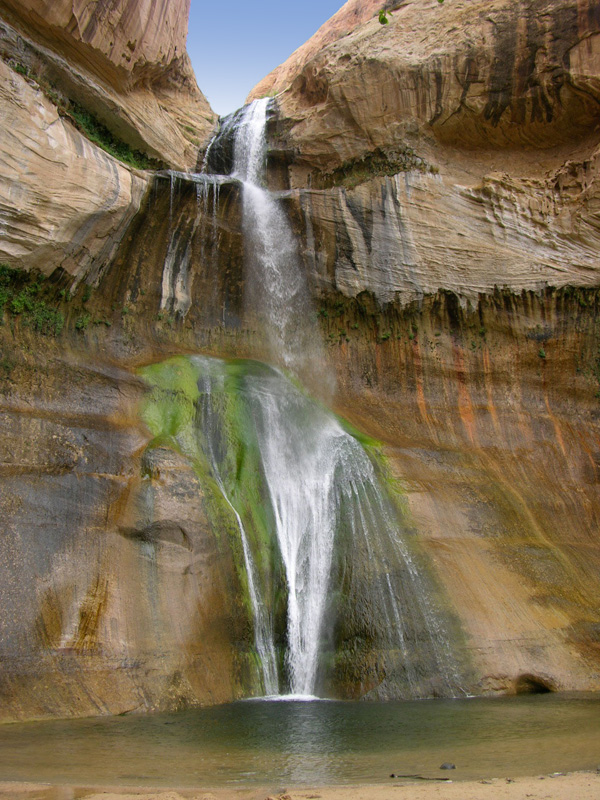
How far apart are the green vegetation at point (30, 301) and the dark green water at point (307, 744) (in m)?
8.08

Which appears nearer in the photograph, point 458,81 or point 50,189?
point 50,189

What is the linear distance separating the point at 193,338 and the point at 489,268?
25.4ft

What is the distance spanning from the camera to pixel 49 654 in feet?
31.7

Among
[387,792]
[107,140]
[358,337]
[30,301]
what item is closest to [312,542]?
[358,337]

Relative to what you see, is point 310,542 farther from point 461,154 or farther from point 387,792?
point 461,154

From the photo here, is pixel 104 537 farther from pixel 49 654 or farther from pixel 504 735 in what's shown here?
pixel 504 735

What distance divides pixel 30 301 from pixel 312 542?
24.7ft

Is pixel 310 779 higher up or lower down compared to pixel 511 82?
lower down

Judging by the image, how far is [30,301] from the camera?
46.6 ft

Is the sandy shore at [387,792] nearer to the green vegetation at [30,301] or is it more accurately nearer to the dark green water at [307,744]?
the dark green water at [307,744]

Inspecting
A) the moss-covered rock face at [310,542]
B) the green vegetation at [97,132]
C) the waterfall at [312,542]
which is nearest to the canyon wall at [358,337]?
the moss-covered rock face at [310,542]

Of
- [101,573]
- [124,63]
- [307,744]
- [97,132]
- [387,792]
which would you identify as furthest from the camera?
[97,132]

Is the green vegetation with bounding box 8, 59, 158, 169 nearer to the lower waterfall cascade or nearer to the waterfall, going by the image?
the lower waterfall cascade

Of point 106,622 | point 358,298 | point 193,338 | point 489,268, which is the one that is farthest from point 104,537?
point 489,268
